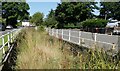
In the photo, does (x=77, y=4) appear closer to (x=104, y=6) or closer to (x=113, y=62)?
(x=104, y=6)

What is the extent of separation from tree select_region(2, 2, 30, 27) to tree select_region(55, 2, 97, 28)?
106 ft

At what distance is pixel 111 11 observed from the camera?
97.2 meters

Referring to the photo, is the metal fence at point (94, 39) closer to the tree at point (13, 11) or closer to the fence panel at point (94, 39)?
the fence panel at point (94, 39)

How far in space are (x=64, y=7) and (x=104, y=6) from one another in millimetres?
28773

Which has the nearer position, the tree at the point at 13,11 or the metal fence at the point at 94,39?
the metal fence at the point at 94,39

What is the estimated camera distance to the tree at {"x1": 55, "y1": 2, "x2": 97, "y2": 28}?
70944mm

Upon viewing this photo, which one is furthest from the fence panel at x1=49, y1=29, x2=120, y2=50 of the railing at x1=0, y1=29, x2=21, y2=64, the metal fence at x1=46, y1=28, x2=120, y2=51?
the railing at x1=0, y1=29, x2=21, y2=64

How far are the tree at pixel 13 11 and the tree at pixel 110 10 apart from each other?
2848 cm

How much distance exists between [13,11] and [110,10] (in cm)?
3464

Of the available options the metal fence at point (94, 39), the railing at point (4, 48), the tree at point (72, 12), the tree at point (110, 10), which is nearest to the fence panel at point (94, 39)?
the metal fence at point (94, 39)

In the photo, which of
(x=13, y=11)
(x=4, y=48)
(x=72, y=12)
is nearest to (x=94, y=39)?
(x=4, y=48)

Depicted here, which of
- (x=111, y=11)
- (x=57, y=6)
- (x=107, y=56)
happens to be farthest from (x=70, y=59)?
(x=111, y=11)

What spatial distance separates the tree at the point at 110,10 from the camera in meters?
91.5

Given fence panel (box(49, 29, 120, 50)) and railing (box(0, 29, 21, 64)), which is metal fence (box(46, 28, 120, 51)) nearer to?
fence panel (box(49, 29, 120, 50))
